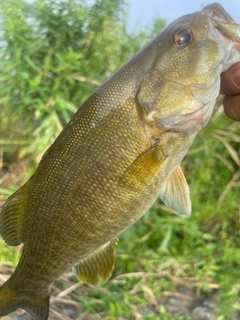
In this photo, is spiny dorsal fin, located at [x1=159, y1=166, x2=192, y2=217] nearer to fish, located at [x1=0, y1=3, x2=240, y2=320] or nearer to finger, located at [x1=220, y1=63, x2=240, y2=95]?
fish, located at [x1=0, y1=3, x2=240, y2=320]

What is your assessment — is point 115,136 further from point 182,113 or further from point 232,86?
point 232,86

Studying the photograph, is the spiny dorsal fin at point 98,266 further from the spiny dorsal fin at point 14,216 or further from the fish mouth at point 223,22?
the fish mouth at point 223,22

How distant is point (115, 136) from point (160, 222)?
165cm

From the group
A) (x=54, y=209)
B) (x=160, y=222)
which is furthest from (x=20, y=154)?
(x=54, y=209)

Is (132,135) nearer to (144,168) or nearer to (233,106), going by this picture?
(144,168)

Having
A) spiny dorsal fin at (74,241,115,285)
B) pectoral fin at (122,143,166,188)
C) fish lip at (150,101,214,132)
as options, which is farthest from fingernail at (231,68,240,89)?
spiny dorsal fin at (74,241,115,285)

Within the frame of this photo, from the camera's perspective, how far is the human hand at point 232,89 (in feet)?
4.12

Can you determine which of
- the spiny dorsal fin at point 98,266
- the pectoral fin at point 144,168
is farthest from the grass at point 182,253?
the pectoral fin at point 144,168

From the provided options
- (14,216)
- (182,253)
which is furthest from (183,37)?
(182,253)

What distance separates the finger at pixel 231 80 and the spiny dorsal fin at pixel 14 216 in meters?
0.77

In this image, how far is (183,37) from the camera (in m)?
1.28

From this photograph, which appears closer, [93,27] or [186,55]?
[186,55]

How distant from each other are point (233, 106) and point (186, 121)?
230mm

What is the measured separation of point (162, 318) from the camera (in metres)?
2.39
